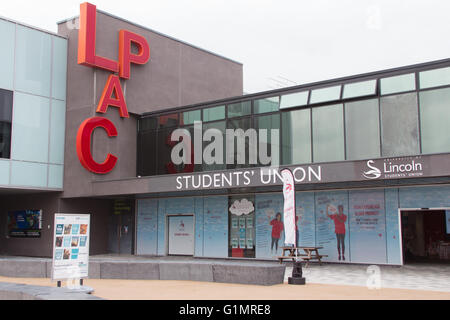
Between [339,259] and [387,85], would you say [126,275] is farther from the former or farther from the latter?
[387,85]

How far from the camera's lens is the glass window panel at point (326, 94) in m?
20.6

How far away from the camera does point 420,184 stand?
62.1 feet

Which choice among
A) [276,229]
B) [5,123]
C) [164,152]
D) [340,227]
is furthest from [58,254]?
[5,123]

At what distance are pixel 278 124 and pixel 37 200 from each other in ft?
45.3

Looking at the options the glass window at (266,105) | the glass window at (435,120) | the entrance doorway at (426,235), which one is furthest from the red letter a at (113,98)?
the entrance doorway at (426,235)

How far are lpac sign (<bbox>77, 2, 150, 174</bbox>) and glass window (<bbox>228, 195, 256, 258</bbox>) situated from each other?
6730 millimetres

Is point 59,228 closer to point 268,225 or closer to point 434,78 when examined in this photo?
point 268,225

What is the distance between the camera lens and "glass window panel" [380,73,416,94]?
18.9 meters

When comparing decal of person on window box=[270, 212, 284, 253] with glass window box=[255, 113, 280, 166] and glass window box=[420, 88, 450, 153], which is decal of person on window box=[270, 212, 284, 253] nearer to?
glass window box=[255, 113, 280, 166]

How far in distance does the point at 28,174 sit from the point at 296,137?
13128 millimetres

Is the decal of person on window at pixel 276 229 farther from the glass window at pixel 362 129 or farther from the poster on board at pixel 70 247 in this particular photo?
the poster on board at pixel 70 247
